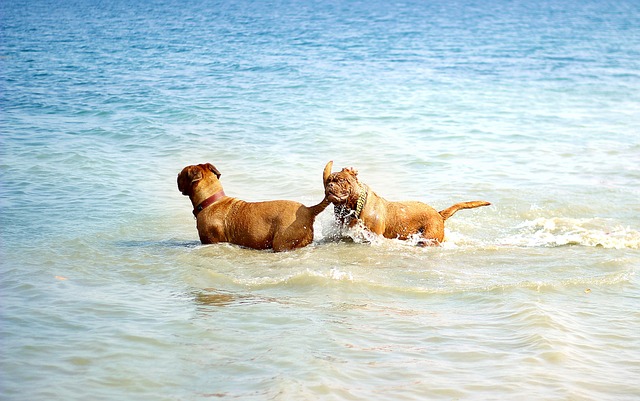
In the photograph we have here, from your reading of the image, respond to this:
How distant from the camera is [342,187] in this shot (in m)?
8.56

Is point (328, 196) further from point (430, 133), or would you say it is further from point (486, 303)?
point (430, 133)

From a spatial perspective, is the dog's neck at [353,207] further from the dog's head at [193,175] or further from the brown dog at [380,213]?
the dog's head at [193,175]

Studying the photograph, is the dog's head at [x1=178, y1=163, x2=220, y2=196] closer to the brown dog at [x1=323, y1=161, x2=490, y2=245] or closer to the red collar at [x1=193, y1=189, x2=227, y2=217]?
the red collar at [x1=193, y1=189, x2=227, y2=217]

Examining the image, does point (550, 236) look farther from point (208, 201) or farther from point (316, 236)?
point (208, 201)

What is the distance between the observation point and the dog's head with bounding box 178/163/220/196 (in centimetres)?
916

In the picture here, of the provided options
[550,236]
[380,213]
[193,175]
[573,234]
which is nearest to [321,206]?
[380,213]

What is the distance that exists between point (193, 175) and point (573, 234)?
4.51 meters

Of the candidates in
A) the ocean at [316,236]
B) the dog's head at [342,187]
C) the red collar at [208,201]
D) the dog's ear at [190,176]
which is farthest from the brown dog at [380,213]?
the dog's ear at [190,176]

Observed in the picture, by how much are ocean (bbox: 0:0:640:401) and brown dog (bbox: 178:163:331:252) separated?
0.61ft

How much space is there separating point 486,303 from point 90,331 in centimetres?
330

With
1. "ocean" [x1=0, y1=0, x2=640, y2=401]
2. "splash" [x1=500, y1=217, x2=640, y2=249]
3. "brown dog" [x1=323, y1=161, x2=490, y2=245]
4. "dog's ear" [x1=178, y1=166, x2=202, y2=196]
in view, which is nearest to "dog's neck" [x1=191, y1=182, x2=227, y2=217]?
"dog's ear" [x1=178, y1=166, x2=202, y2=196]

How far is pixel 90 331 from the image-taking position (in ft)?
21.5

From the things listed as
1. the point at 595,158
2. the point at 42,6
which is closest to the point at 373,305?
the point at 595,158

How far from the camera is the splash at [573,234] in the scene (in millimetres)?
9688
